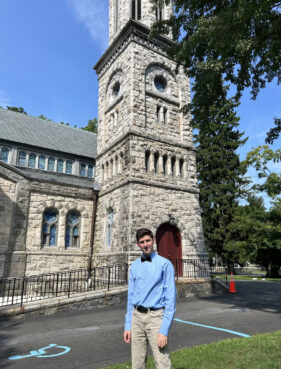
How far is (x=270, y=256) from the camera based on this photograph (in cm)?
2552

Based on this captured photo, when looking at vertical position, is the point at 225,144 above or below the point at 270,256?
above

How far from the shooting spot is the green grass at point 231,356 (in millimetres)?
4055

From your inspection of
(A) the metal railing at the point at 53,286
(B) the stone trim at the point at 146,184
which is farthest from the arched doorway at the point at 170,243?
(A) the metal railing at the point at 53,286

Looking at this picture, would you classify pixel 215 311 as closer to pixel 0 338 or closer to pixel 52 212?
pixel 0 338

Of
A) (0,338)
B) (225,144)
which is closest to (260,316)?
(0,338)

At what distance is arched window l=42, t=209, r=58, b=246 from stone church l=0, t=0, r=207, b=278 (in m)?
0.05

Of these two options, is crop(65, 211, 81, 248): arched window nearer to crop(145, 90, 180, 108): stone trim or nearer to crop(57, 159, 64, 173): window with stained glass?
crop(57, 159, 64, 173): window with stained glass

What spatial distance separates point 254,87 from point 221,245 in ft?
66.0

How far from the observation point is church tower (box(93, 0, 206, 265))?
14117 millimetres

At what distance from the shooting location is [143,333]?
9.72 ft

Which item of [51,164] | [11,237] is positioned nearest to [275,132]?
[11,237]

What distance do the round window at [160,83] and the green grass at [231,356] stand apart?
15.3 metres

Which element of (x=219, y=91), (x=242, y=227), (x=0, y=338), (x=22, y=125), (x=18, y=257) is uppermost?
(x=22, y=125)

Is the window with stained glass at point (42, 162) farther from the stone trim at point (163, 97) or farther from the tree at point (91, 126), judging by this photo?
the tree at point (91, 126)
